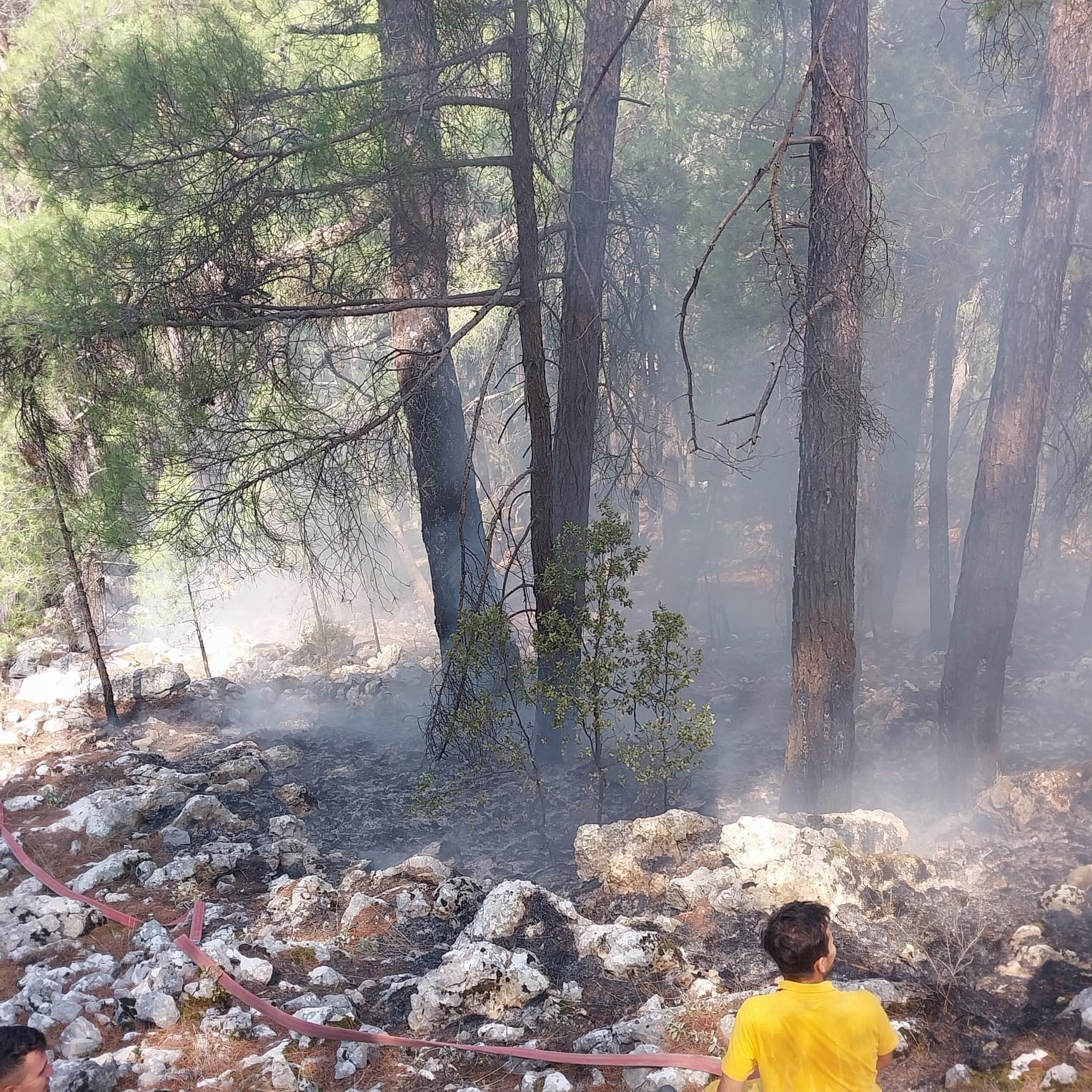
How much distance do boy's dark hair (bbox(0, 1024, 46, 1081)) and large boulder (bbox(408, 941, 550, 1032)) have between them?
6.51 ft

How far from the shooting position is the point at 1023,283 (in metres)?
8.06

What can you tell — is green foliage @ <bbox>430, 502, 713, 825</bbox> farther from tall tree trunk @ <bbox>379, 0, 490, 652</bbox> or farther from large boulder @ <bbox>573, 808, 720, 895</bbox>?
tall tree trunk @ <bbox>379, 0, 490, 652</bbox>

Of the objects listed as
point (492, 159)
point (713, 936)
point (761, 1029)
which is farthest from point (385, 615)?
point (761, 1029)

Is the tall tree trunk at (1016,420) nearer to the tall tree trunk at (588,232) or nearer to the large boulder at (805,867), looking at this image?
the large boulder at (805,867)

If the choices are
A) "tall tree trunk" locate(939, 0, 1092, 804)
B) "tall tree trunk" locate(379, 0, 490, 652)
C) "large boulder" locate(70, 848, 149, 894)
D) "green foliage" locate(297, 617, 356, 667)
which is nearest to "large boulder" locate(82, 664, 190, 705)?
"tall tree trunk" locate(379, 0, 490, 652)

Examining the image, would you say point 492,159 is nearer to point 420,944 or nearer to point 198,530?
point 198,530

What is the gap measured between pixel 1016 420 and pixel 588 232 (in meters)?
4.52

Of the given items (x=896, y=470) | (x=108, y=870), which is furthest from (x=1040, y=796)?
(x=896, y=470)

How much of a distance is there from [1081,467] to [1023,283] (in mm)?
3092

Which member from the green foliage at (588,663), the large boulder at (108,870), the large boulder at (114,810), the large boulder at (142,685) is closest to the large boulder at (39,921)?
the large boulder at (108,870)

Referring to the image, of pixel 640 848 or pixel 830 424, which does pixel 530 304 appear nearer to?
pixel 830 424

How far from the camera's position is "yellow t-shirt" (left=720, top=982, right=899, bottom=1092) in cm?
254

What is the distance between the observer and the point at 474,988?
15.0ft

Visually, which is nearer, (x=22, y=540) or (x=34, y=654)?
(x=22, y=540)
